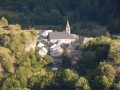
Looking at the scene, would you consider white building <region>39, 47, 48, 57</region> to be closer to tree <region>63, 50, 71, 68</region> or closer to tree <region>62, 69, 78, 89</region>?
tree <region>63, 50, 71, 68</region>

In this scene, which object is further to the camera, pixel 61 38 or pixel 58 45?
pixel 61 38

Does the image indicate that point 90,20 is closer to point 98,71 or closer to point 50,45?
point 50,45

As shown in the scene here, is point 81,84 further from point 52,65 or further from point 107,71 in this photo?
point 52,65

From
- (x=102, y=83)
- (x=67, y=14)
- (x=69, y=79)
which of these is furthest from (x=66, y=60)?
(x=67, y=14)

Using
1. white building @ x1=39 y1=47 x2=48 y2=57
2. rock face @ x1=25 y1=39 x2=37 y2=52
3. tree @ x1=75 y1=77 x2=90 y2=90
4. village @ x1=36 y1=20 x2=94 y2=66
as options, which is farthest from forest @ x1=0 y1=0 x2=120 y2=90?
village @ x1=36 y1=20 x2=94 y2=66

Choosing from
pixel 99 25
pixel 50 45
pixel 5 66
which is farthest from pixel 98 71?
pixel 99 25

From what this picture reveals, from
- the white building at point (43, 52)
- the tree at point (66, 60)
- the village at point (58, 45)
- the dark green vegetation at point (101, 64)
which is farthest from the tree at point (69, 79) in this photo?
the white building at point (43, 52)

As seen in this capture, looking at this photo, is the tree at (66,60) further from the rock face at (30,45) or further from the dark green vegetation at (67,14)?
the dark green vegetation at (67,14)
